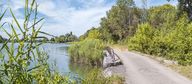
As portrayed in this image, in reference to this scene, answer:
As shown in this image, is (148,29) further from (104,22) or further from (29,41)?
(104,22)

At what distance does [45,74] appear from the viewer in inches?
118

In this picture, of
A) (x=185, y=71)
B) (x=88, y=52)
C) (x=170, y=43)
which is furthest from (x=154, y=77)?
(x=88, y=52)

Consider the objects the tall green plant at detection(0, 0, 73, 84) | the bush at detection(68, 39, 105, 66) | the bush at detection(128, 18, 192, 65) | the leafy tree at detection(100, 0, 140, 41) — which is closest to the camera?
the tall green plant at detection(0, 0, 73, 84)

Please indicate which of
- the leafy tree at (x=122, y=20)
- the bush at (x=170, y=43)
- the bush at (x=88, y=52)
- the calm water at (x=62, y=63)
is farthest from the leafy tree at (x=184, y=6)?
the leafy tree at (x=122, y=20)

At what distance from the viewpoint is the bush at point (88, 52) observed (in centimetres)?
3728

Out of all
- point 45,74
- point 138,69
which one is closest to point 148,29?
point 138,69

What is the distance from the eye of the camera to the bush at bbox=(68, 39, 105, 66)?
3728cm

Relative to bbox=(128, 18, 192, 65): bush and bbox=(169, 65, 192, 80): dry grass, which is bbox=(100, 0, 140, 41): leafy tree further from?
bbox=(169, 65, 192, 80): dry grass

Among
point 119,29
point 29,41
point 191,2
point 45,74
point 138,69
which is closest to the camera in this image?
point 29,41

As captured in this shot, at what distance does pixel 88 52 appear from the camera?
3944 cm

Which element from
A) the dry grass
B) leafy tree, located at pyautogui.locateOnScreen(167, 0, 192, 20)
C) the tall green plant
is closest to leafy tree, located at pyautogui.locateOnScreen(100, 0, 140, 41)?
leafy tree, located at pyautogui.locateOnScreen(167, 0, 192, 20)

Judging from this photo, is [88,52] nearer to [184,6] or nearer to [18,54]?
[184,6]

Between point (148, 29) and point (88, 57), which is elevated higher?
point (148, 29)

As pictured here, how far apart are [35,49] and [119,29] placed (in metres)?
89.3
